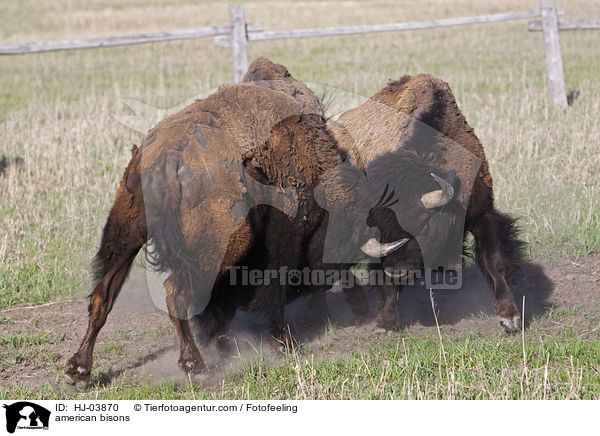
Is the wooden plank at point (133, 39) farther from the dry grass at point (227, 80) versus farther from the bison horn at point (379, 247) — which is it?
the bison horn at point (379, 247)

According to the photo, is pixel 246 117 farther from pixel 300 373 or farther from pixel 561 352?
pixel 561 352

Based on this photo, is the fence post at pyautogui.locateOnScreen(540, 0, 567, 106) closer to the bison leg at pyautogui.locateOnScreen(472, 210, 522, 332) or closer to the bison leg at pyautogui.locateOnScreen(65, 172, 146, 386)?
the bison leg at pyautogui.locateOnScreen(472, 210, 522, 332)

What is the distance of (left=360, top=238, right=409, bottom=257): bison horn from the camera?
4.71 metres

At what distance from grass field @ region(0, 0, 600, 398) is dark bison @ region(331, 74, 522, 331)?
1.71 feet

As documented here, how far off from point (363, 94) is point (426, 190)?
300 inches

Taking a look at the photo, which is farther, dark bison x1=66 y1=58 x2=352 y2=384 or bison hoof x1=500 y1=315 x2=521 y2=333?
bison hoof x1=500 y1=315 x2=521 y2=333

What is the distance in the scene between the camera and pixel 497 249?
5.37 metres

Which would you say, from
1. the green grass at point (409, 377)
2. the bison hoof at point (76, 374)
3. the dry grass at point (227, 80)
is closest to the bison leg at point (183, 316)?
the green grass at point (409, 377)

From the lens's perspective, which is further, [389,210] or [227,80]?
[227,80]

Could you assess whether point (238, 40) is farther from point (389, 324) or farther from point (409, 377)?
point (409, 377)

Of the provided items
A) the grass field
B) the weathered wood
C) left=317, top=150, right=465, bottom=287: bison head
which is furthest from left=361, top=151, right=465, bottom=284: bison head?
the weathered wood

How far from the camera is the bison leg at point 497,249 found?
5240mm

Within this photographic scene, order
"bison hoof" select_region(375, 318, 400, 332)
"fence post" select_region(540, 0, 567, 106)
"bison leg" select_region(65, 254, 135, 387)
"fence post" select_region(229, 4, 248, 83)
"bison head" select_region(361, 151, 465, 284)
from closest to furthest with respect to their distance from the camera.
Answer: "bison leg" select_region(65, 254, 135, 387) → "bison head" select_region(361, 151, 465, 284) → "bison hoof" select_region(375, 318, 400, 332) → "fence post" select_region(229, 4, 248, 83) → "fence post" select_region(540, 0, 567, 106)
